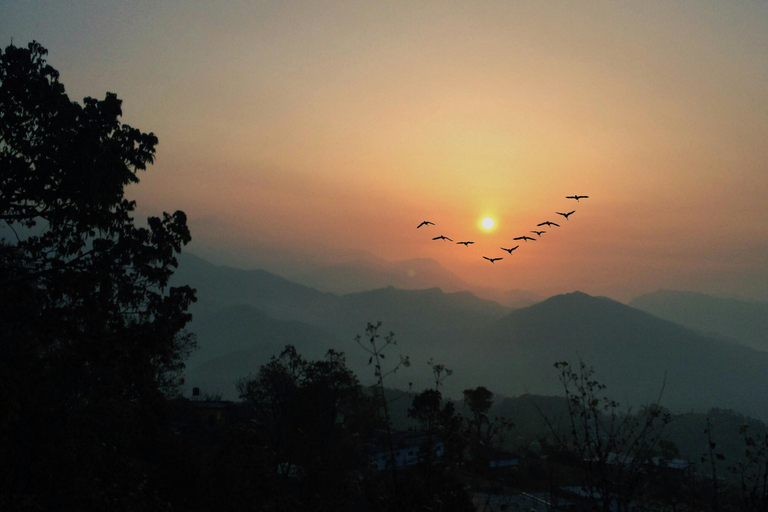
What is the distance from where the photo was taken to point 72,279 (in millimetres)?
14094

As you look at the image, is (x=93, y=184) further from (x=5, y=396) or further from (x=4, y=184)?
(x=5, y=396)

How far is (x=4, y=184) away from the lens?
1455cm

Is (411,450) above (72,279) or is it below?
below

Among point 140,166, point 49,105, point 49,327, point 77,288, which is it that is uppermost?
point 49,105

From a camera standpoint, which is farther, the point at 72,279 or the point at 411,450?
the point at 72,279

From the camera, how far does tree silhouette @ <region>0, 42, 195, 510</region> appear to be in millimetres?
14391

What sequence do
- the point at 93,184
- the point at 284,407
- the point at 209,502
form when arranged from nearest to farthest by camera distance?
the point at 93,184, the point at 209,502, the point at 284,407

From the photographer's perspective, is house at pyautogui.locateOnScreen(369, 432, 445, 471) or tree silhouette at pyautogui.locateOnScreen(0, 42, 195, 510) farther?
tree silhouette at pyautogui.locateOnScreen(0, 42, 195, 510)

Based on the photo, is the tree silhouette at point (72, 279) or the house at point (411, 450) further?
the tree silhouette at point (72, 279)

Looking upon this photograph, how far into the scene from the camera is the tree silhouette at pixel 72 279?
14.4 metres

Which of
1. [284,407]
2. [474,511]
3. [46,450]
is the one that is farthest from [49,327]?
[284,407]

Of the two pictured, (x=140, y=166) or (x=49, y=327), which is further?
(x=140, y=166)

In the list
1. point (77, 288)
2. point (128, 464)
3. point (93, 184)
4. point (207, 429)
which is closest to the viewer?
point (77, 288)

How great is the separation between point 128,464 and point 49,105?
10741 millimetres
